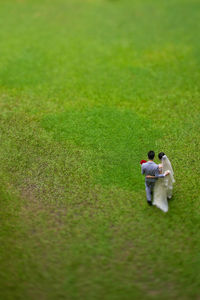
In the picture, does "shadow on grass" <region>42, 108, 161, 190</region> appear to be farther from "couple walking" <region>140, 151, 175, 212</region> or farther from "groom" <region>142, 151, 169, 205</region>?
"couple walking" <region>140, 151, 175, 212</region>

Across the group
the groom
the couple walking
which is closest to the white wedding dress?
the couple walking

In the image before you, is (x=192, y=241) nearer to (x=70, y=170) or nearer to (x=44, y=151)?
(x=70, y=170)

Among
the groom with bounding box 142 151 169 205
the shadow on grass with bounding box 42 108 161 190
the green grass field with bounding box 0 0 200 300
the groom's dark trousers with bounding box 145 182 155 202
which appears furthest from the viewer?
the shadow on grass with bounding box 42 108 161 190

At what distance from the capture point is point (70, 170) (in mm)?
7785

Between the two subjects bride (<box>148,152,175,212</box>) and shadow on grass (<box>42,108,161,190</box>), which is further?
shadow on grass (<box>42,108,161,190</box>)

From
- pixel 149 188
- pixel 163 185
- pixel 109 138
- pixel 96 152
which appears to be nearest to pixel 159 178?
pixel 163 185

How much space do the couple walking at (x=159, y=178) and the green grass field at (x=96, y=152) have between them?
0.77 feet

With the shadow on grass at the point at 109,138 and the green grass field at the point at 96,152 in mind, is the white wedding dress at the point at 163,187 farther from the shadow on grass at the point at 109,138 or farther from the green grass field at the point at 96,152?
the shadow on grass at the point at 109,138

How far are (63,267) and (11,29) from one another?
10.9 m

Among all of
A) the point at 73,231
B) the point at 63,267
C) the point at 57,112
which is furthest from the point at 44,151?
the point at 63,267

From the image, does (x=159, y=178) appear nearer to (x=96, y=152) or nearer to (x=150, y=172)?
(x=150, y=172)

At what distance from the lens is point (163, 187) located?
6699 mm

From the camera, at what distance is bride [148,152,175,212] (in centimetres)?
668

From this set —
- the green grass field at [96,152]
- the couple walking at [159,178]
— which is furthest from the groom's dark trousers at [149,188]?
the green grass field at [96,152]
